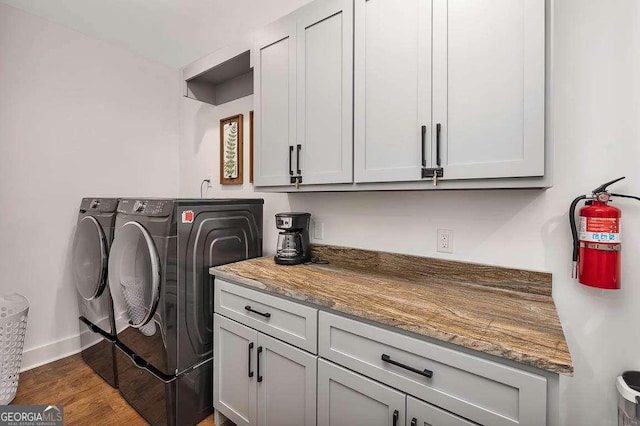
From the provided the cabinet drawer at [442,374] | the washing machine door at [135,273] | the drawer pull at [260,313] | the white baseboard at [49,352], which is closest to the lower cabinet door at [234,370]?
the drawer pull at [260,313]

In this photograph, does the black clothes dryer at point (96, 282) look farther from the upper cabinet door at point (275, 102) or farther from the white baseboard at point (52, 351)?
the upper cabinet door at point (275, 102)

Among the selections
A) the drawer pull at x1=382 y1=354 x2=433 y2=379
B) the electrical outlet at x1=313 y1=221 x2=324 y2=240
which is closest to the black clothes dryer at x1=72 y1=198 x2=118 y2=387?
the electrical outlet at x1=313 y1=221 x2=324 y2=240

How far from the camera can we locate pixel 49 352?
7.83ft

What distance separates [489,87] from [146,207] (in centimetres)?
180

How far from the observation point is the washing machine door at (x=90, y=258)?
6.77 feet

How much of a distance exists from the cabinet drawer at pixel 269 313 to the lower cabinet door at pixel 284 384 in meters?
0.05

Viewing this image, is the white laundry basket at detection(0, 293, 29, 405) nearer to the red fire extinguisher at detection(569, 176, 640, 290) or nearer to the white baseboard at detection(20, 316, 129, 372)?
the white baseboard at detection(20, 316, 129, 372)

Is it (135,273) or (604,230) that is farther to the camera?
(135,273)

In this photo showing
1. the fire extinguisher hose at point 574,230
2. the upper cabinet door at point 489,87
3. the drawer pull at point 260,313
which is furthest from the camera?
the drawer pull at point 260,313

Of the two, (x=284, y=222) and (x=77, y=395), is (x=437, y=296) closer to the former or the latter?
(x=284, y=222)

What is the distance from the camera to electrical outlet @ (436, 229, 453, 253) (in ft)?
5.01

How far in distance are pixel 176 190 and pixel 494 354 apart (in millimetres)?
3216

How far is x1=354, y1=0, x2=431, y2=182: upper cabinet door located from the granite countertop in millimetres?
522

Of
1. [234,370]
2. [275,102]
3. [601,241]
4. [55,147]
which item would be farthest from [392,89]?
[55,147]
